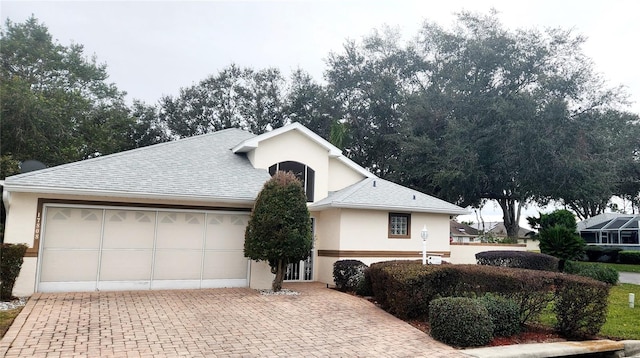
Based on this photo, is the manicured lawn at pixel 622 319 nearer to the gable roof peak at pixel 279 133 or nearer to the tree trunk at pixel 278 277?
the tree trunk at pixel 278 277

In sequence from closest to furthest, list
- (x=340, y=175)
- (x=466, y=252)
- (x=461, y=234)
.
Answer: (x=340, y=175), (x=466, y=252), (x=461, y=234)

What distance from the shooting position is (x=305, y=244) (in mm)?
12312

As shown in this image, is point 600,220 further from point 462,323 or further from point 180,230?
point 180,230

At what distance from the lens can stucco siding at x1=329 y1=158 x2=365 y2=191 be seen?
17859 millimetres

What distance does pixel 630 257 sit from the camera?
2775 cm

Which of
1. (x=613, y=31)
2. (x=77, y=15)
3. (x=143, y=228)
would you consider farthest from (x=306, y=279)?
(x=613, y=31)

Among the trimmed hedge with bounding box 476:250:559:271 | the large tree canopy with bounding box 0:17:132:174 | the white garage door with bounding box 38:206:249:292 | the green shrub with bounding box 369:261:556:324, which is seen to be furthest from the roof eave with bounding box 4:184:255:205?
the large tree canopy with bounding box 0:17:132:174

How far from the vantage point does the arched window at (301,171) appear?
16547mm

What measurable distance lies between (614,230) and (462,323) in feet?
109

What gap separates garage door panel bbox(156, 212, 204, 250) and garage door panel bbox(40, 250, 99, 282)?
71.8 inches

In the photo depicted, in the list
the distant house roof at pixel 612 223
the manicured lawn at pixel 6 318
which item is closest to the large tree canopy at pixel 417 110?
the distant house roof at pixel 612 223

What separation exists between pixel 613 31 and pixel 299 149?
13.0 metres

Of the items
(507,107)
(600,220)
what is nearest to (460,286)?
(507,107)

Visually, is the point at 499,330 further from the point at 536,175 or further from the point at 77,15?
the point at 536,175
